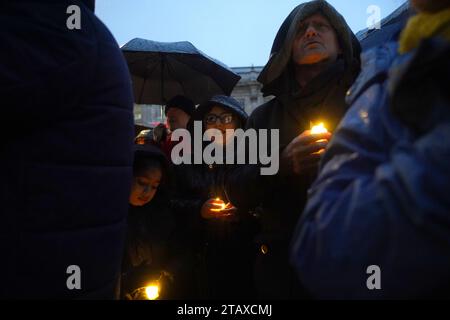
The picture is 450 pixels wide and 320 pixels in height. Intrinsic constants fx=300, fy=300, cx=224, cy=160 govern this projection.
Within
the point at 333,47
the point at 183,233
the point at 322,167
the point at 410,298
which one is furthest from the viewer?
the point at 183,233

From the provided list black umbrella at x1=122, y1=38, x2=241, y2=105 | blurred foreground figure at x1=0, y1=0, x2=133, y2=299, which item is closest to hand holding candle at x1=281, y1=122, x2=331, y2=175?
blurred foreground figure at x1=0, y1=0, x2=133, y2=299

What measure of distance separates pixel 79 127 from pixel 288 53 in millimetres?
1510

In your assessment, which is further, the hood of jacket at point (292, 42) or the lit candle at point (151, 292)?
the lit candle at point (151, 292)

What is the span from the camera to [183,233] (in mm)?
3004

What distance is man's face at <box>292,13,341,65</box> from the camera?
198cm

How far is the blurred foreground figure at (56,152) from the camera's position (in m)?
1.00

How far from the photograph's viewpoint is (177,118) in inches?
181

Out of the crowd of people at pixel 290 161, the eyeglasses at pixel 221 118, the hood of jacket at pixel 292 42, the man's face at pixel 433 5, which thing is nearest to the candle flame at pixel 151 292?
the crowd of people at pixel 290 161

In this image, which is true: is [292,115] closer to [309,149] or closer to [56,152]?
[309,149]

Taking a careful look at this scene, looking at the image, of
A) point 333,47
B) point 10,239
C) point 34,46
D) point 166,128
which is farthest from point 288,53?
point 166,128

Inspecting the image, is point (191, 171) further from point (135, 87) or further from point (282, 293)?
point (135, 87)

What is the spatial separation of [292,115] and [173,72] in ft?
13.2

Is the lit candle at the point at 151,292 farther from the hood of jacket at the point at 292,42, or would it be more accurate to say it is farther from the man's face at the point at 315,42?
the man's face at the point at 315,42

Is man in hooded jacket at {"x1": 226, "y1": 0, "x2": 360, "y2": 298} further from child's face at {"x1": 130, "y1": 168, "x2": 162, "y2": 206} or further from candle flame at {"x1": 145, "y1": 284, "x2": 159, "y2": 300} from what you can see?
child's face at {"x1": 130, "y1": 168, "x2": 162, "y2": 206}
